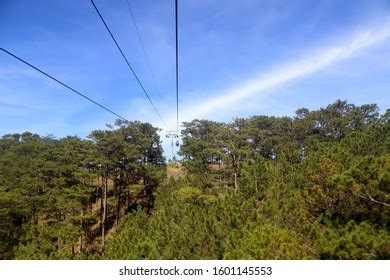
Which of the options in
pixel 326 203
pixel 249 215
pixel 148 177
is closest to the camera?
pixel 326 203

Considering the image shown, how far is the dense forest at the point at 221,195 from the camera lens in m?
6.35

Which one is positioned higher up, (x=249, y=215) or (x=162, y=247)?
(x=249, y=215)

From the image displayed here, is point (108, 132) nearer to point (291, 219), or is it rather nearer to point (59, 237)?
point (59, 237)

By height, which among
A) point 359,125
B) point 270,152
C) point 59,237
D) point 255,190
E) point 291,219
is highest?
point 359,125

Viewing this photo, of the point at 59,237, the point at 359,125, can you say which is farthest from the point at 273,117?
the point at 59,237

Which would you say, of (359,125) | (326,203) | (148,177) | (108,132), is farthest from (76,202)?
(359,125)

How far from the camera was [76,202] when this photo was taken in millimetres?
18031

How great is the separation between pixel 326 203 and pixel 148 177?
19150 mm

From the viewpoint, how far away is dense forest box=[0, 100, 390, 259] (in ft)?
20.8

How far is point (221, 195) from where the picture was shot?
18.9 metres

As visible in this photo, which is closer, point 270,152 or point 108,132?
point 108,132

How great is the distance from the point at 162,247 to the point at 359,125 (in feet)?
72.8
